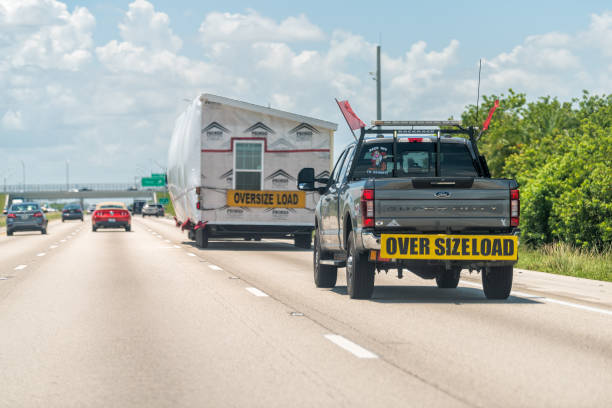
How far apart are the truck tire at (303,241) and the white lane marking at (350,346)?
18.5 m

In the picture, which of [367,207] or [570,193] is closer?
[367,207]

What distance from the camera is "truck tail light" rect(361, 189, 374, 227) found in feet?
35.7

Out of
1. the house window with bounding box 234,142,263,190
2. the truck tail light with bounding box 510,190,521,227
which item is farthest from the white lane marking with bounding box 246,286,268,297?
the house window with bounding box 234,142,263,190

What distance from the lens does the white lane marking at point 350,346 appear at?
7.62 meters

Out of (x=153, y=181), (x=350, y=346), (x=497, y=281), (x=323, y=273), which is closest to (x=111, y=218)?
(x=323, y=273)

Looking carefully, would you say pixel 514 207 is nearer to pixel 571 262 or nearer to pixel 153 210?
pixel 571 262

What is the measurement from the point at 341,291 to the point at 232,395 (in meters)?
7.21

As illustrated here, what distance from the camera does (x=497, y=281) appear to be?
11922 mm

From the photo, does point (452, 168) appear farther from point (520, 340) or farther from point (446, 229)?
point (520, 340)

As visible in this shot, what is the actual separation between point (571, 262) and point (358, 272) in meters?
7.01

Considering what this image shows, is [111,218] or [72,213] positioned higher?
[111,218]

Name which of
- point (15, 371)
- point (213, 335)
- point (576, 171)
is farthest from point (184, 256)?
point (15, 371)

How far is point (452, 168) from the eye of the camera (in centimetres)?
1248

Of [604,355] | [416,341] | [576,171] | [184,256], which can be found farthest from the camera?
[184,256]
